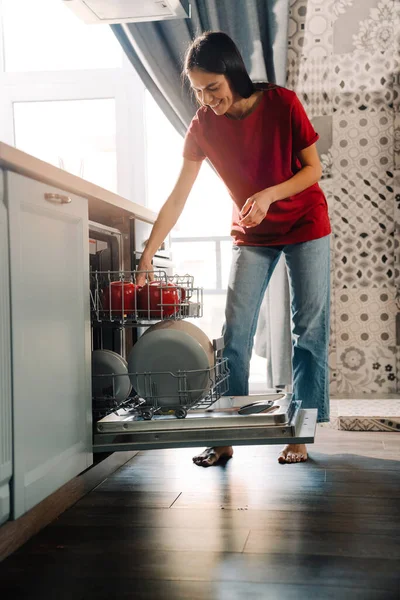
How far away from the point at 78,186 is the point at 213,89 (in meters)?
0.53

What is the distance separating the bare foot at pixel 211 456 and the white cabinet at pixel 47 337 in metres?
0.47

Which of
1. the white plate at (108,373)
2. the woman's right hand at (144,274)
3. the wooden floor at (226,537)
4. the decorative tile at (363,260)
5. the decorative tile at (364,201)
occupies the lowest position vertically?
the wooden floor at (226,537)

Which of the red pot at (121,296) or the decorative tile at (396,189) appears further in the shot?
the decorative tile at (396,189)

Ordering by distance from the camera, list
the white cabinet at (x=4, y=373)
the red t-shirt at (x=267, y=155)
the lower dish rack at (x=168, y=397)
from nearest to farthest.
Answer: the white cabinet at (x=4, y=373) → the lower dish rack at (x=168, y=397) → the red t-shirt at (x=267, y=155)

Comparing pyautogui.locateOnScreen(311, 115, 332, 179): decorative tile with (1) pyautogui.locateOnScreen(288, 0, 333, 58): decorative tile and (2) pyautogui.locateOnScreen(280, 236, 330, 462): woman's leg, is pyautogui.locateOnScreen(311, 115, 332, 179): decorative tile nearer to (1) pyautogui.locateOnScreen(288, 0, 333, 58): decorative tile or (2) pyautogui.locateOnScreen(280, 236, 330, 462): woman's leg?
(1) pyautogui.locateOnScreen(288, 0, 333, 58): decorative tile

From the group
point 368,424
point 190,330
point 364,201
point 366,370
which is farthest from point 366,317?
point 190,330

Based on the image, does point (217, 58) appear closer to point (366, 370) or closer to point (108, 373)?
point (108, 373)

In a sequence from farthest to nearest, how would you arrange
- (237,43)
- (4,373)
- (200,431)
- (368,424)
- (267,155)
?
(237,43) → (368,424) → (267,155) → (200,431) → (4,373)

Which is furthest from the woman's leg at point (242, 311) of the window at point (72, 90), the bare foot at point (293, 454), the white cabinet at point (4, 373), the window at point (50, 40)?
the window at point (50, 40)

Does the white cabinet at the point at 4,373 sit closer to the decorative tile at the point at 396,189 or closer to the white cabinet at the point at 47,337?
the white cabinet at the point at 47,337

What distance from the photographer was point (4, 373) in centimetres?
133

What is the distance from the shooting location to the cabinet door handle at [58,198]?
153 centimetres

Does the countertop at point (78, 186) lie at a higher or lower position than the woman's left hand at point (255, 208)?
higher

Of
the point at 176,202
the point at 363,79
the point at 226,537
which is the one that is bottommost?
the point at 226,537
